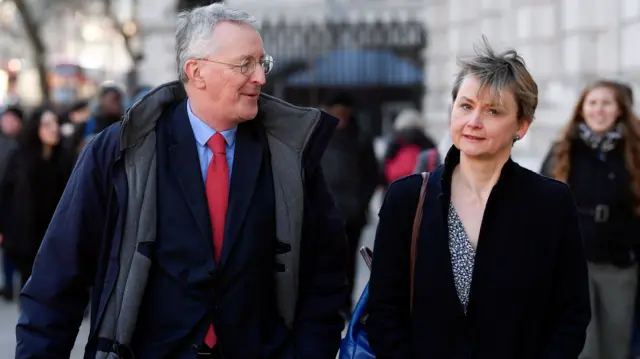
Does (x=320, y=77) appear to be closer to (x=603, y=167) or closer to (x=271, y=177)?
(x=603, y=167)

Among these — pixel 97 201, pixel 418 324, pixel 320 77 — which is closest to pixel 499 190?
pixel 418 324

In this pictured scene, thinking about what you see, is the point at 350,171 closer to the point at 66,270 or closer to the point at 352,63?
the point at 66,270

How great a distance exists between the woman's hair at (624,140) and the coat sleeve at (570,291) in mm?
2982

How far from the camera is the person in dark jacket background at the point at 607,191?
6.77 meters

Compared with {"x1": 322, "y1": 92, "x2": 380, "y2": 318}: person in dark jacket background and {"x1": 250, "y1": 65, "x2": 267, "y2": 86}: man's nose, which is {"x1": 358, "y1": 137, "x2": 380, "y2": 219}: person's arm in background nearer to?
{"x1": 322, "y1": 92, "x2": 380, "y2": 318}: person in dark jacket background

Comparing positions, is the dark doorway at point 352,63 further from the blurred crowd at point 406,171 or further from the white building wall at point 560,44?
the blurred crowd at point 406,171

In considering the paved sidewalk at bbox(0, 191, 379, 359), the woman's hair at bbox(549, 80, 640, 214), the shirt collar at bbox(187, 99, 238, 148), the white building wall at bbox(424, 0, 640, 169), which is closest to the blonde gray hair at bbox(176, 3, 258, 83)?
the shirt collar at bbox(187, 99, 238, 148)

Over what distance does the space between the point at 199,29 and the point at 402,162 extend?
750 centimetres

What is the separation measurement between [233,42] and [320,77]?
2037 cm

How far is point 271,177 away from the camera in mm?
4094

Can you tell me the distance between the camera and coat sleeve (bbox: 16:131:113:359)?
3.91 meters

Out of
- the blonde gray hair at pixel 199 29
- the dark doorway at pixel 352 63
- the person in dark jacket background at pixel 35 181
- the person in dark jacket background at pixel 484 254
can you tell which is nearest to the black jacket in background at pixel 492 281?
the person in dark jacket background at pixel 484 254

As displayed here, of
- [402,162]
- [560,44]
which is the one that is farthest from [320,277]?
[560,44]

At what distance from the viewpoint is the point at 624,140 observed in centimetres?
682
